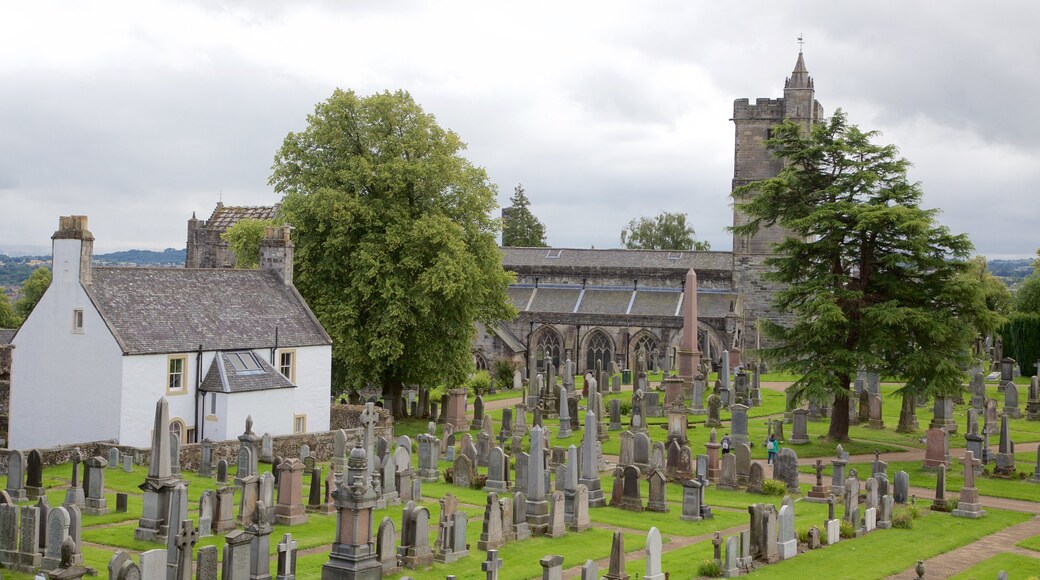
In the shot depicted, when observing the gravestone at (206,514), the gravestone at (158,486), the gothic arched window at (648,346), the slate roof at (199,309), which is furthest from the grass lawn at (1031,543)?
the gothic arched window at (648,346)

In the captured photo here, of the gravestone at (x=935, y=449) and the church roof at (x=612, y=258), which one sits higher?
the church roof at (x=612, y=258)

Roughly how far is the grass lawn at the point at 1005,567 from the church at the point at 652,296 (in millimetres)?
36691

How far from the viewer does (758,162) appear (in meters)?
62.8

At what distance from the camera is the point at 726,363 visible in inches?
1753

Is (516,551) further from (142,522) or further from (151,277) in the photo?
(151,277)

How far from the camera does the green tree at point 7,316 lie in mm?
82062

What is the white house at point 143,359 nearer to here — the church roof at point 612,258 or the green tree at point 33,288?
the church roof at point 612,258

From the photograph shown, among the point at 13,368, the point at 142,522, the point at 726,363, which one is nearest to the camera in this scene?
the point at 142,522

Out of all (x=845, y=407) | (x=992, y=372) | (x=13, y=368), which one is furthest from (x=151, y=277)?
(x=992, y=372)

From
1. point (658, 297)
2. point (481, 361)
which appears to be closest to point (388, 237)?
point (481, 361)

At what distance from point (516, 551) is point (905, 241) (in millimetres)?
18787

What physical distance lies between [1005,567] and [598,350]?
137 ft

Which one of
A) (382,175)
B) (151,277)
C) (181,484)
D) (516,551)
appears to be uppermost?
(382,175)

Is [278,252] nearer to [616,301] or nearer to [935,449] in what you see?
[935,449]
